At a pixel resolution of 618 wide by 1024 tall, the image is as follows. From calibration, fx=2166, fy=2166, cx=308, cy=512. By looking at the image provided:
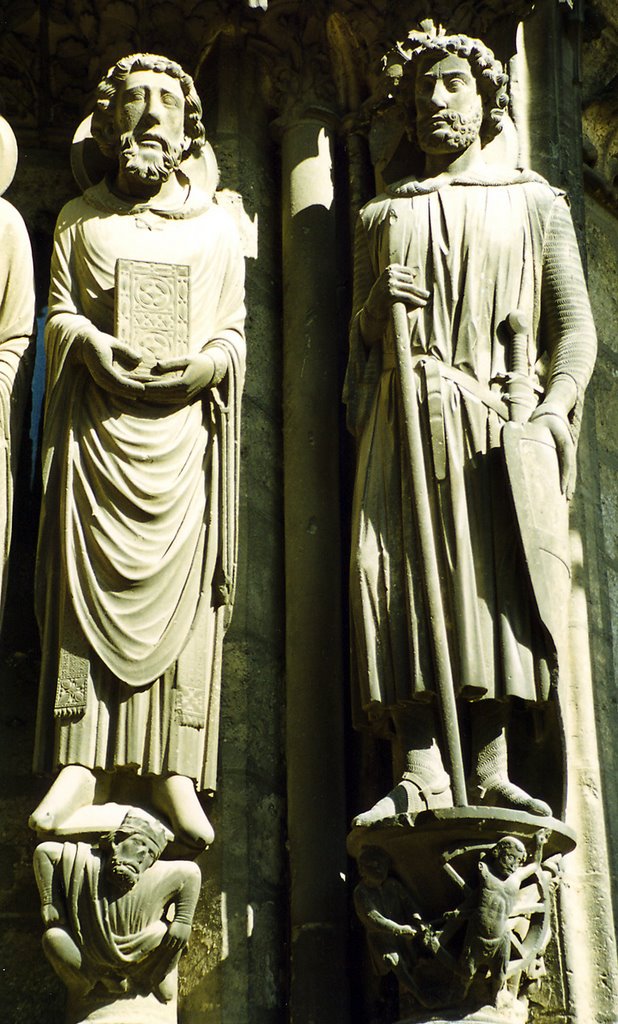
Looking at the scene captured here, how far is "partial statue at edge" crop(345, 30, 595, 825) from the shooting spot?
21.8 ft

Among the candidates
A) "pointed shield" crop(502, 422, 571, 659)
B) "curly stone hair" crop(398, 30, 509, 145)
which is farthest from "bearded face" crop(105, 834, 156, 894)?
"curly stone hair" crop(398, 30, 509, 145)

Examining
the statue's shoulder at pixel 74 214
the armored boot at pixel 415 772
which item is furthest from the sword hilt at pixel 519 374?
the statue's shoulder at pixel 74 214

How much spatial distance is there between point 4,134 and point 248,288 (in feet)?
3.46

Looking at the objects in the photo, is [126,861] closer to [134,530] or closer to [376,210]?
[134,530]

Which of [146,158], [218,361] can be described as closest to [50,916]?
[218,361]

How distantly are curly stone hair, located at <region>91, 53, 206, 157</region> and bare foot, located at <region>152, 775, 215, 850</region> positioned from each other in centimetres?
227

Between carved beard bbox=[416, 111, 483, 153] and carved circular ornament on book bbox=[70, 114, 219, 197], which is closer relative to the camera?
carved beard bbox=[416, 111, 483, 153]

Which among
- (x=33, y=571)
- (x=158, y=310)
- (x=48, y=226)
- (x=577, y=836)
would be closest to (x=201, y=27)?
(x=48, y=226)

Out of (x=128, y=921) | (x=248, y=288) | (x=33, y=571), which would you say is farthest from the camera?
(x=248, y=288)

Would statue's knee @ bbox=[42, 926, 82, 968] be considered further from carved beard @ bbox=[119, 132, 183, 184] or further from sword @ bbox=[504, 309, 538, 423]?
carved beard @ bbox=[119, 132, 183, 184]

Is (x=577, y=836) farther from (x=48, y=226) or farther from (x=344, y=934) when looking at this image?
(x=48, y=226)

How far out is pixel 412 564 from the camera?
267 inches

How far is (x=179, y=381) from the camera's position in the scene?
693 cm

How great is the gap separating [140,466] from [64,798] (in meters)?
1.10
